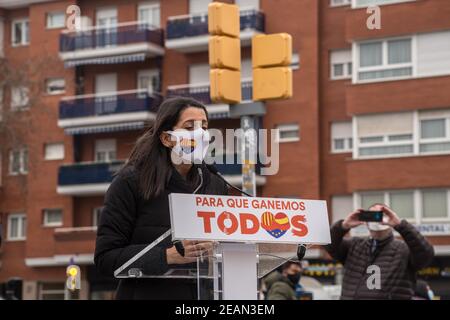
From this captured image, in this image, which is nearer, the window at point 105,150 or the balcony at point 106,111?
the balcony at point 106,111

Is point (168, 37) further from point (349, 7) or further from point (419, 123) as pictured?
point (419, 123)

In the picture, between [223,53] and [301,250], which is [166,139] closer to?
[301,250]

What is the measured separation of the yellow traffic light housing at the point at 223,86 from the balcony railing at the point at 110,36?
26.0m

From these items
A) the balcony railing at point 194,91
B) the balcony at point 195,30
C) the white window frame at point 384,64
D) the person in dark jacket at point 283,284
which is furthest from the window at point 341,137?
the person in dark jacket at point 283,284

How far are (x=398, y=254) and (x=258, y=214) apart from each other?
418 cm

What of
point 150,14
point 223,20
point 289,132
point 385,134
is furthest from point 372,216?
point 150,14

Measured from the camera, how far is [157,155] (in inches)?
146

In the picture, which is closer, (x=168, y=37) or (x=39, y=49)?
(x=168, y=37)

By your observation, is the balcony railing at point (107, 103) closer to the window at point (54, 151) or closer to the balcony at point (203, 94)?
the balcony at point (203, 94)

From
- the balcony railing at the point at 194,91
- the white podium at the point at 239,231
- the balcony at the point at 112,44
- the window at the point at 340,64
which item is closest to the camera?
the white podium at the point at 239,231

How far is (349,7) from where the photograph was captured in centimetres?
3522

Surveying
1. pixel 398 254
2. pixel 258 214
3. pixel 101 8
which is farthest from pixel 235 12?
pixel 101 8

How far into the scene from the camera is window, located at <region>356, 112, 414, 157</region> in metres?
33.4

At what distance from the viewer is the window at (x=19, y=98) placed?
37719 mm
